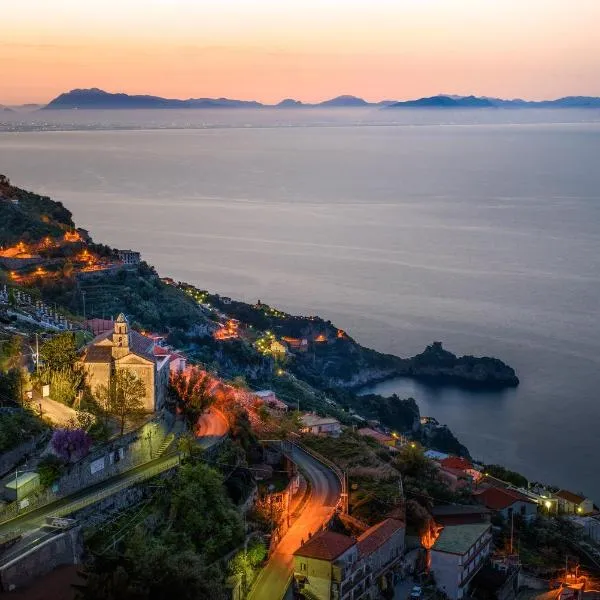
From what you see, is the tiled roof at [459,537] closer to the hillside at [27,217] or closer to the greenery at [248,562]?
the greenery at [248,562]

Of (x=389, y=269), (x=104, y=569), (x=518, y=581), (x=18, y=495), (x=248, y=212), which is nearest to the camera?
→ (x=104, y=569)

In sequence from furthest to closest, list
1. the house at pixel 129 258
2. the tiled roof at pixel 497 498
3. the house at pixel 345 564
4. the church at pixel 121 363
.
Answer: the house at pixel 129 258 < the tiled roof at pixel 497 498 < the church at pixel 121 363 < the house at pixel 345 564

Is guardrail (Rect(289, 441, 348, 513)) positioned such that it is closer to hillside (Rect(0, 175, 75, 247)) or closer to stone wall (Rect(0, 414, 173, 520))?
stone wall (Rect(0, 414, 173, 520))

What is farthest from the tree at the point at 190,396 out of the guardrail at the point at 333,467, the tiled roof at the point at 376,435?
the tiled roof at the point at 376,435

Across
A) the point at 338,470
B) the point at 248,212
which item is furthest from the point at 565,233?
the point at 338,470

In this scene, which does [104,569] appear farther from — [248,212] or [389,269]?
[248,212]

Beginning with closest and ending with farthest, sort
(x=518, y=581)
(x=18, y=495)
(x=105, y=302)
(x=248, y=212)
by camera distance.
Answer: (x=18, y=495)
(x=518, y=581)
(x=105, y=302)
(x=248, y=212)

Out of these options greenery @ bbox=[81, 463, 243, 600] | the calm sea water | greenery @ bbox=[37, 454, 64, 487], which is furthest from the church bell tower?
the calm sea water
